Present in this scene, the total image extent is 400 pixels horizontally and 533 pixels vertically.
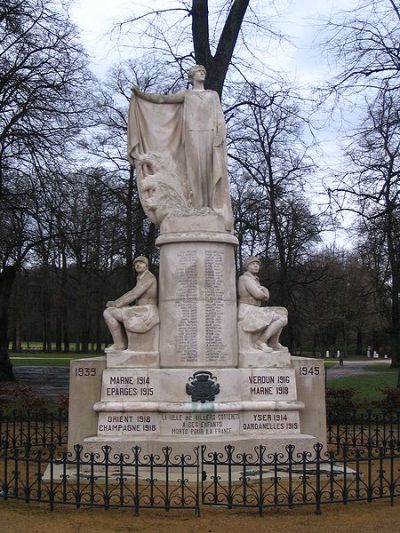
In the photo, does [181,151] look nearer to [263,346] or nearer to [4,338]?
[263,346]

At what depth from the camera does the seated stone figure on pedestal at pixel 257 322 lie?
10.5 meters

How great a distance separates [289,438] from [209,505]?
2224 mm

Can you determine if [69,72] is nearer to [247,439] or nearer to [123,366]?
[123,366]

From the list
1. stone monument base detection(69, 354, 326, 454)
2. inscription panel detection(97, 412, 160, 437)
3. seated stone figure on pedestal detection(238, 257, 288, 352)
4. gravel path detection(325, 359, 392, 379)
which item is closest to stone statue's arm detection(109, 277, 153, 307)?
stone monument base detection(69, 354, 326, 454)

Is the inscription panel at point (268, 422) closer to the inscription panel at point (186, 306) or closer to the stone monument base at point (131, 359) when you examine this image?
the inscription panel at point (186, 306)

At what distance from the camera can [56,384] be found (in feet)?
87.6

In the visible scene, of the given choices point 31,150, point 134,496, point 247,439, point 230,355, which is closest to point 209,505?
point 134,496

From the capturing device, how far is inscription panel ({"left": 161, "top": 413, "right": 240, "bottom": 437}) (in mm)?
9781

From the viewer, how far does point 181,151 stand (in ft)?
36.9

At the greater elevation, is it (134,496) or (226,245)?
(226,245)

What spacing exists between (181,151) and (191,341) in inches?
118

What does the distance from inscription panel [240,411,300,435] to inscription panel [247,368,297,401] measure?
0.76 feet

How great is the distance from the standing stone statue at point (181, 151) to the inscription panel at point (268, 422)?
2.76 meters

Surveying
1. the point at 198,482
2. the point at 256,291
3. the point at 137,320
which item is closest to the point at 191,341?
the point at 137,320
